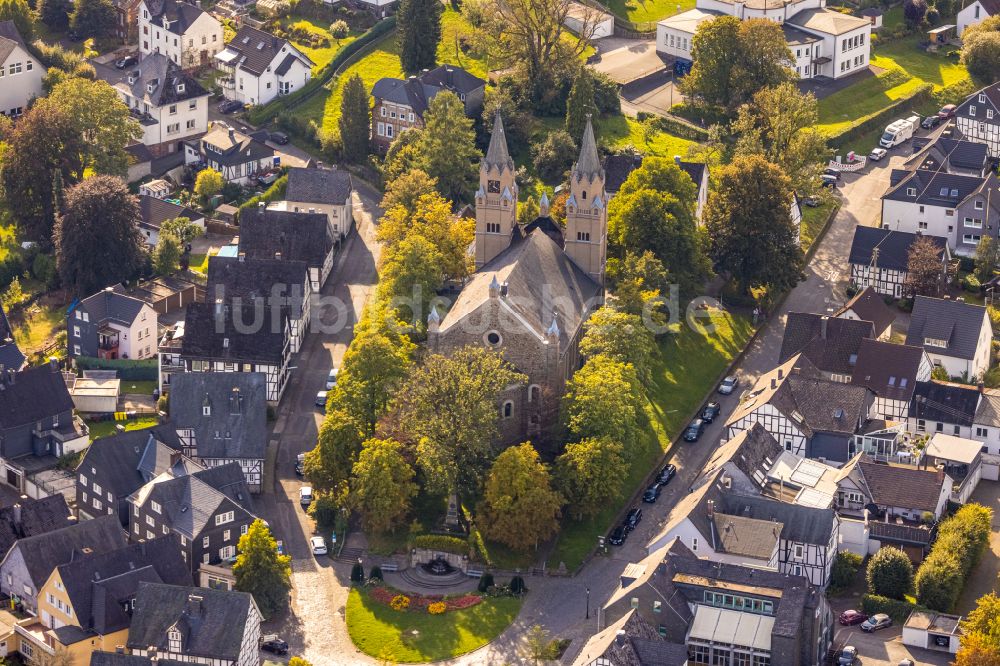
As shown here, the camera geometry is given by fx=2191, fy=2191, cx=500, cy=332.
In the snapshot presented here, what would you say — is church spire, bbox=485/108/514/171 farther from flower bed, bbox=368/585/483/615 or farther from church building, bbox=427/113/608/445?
flower bed, bbox=368/585/483/615

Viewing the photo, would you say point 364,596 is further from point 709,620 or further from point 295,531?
point 709,620

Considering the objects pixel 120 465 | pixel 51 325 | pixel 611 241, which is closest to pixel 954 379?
pixel 611 241

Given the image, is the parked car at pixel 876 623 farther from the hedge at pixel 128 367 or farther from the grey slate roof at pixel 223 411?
the hedge at pixel 128 367

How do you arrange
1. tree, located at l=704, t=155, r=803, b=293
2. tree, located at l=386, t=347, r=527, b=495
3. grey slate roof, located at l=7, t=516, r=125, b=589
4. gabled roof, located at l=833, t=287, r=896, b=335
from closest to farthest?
grey slate roof, located at l=7, t=516, r=125, b=589
tree, located at l=386, t=347, r=527, b=495
gabled roof, located at l=833, t=287, r=896, b=335
tree, located at l=704, t=155, r=803, b=293

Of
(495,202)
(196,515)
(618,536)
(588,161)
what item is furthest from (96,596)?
(588,161)

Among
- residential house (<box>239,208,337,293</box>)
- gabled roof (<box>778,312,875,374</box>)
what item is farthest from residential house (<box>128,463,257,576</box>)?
gabled roof (<box>778,312,875,374</box>)

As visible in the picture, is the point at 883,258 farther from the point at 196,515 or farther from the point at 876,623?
the point at 196,515

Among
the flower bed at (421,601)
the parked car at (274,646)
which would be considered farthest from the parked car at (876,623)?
the parked car at (274,646)
